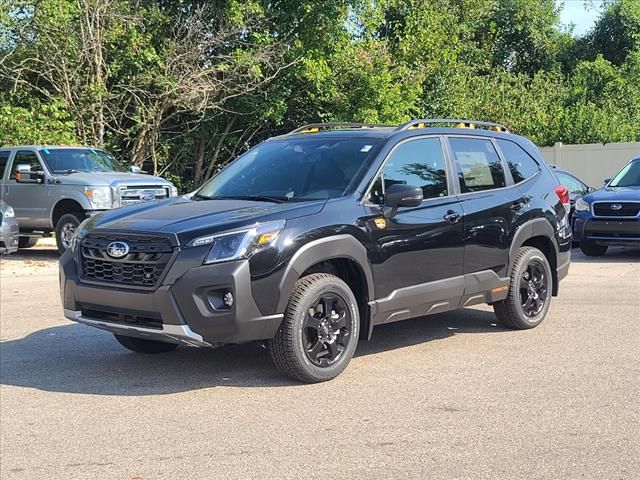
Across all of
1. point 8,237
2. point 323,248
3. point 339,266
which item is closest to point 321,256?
point 323,248

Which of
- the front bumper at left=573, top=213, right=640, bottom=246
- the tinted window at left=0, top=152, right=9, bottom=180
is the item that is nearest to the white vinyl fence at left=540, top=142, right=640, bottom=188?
the front bumper at left=573, top=213, right=640, bottom=246

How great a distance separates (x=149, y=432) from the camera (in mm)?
4766

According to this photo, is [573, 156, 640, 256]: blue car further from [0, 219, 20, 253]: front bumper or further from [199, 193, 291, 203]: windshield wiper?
[0, 219, 20, 253]: front bumper

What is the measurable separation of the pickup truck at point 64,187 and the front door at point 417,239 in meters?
8.16

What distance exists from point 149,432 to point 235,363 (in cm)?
164

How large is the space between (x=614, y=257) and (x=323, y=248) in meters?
9.62

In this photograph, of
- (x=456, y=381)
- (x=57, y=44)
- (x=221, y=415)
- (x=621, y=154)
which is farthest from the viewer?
(x=621, y=154)

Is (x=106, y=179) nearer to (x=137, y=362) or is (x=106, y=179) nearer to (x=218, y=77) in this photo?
(x=218, y=77)

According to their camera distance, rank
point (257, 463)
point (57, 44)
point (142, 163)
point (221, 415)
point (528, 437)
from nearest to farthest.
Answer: point (257, 463)
point (528, 437)
point (221, 415)
point (57, 44)
point (142, 163)

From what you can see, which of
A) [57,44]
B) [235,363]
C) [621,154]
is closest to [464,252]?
[235,363]

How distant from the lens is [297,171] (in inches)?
253

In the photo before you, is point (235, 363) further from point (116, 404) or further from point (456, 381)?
point (456, 381)

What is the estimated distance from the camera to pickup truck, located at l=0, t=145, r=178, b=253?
13766mm

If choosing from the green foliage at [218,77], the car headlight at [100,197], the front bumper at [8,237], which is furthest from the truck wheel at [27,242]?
the front bumper at [8,237]
